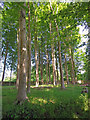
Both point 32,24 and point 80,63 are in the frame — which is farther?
point 80,63

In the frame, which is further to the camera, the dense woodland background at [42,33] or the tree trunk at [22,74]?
the dense woodland background at [42,33]

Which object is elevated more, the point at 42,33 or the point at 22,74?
the point at 42,33

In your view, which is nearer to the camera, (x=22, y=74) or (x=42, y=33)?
(x=22, y=74)

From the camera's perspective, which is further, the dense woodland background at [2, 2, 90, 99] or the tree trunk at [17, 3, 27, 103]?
the dense woodland background at [2, 2, 90, 99]

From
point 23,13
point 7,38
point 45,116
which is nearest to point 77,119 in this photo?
point 45,116

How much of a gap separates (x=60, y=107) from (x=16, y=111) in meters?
2.30

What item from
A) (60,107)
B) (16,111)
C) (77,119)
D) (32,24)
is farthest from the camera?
(32,24)

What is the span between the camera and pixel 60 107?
5.05 metres

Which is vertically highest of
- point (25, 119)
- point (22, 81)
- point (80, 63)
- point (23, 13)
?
point (23, 13)

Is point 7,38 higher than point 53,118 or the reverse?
higher

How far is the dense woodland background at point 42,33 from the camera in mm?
6434

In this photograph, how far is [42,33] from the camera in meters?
21.9

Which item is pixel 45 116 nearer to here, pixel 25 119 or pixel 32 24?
pixel 25 119

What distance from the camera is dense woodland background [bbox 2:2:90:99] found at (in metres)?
6.43
